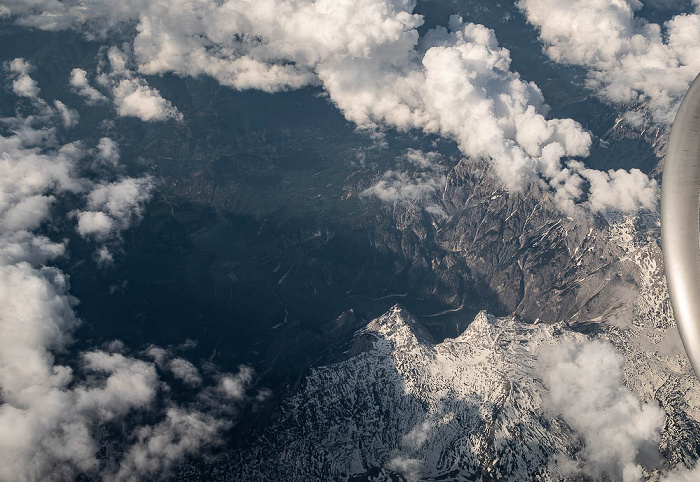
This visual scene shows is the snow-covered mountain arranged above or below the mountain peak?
above

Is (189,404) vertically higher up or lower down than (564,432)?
lower down

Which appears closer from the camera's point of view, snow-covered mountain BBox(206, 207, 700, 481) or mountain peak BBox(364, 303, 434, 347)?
snow-covered mountain BBox(206, 207, 700, 481)

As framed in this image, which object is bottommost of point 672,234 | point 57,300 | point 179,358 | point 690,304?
point 179,358

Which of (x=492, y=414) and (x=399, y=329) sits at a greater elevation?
(x=492, y=414)

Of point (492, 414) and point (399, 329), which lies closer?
point (492, 414)

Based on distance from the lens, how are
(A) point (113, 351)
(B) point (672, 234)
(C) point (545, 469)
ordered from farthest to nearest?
1. (A) point (113, 351)
2. (C) point (545, 469)
3. (B) point (672, 234)

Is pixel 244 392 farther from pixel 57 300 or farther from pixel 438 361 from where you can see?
pixel 57 300

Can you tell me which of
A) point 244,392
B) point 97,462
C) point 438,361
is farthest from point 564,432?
point 97,462

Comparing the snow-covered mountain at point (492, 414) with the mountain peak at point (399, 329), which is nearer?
the snow-covered mountain at point (492, 414)

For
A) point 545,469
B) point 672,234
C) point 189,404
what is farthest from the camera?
point 189,404

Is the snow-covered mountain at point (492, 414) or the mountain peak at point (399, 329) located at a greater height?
the snow-covered mountain at point (492, 414)

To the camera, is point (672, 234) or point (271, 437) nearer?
point (672, 234)
